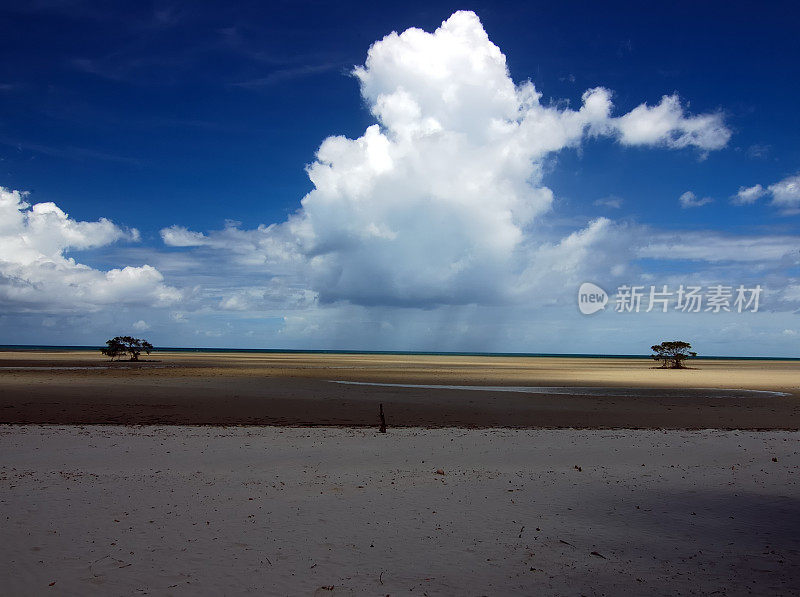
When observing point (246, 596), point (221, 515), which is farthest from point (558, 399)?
point (246, 596)

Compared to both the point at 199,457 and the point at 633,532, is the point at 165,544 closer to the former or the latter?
the point at 199,457

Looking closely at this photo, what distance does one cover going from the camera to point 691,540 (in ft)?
32.3

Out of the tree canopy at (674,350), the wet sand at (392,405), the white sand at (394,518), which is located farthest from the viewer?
the tree canopy at (674,350)

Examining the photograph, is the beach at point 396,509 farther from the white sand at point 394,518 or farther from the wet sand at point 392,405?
the wet sand at point 392,405

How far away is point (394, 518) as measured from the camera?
1088 centimetres

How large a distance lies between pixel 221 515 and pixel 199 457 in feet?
17.9

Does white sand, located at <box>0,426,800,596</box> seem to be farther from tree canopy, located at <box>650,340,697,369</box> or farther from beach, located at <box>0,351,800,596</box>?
tree canopy, located at <box>650,340,697,369</box>

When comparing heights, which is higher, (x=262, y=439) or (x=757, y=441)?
(x=757, y=441)

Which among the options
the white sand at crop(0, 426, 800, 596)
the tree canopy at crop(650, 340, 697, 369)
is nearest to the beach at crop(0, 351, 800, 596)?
the white sand at crop(0, 426, 800, 596)

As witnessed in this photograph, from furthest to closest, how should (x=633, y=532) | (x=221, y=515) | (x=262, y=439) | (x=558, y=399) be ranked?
(x=558, y=399), (x=262, y=439), (x=221, y=515), (x=633, y=532)

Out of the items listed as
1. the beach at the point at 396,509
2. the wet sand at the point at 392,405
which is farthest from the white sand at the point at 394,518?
the wet sand at the point at 392,405

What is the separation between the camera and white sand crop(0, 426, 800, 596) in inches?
323

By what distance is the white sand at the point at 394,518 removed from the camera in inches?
323

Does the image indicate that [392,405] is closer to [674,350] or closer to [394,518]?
[394,518]
